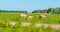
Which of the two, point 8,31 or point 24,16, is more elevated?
point 8,31

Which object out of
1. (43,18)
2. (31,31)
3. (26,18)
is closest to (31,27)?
(31,31)

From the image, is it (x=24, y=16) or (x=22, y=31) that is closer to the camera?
(x=22, y=31)

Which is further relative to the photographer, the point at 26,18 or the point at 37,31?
the point at 26,18

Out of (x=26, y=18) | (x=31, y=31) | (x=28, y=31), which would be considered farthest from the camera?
(x=26, y=18)

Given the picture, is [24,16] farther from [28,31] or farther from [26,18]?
[28,31]

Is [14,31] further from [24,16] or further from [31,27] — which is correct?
[24,16]

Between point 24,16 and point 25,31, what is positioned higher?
point 25,31

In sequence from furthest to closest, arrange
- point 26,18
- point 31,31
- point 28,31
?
point 26,18
point 31,31
point 28,31

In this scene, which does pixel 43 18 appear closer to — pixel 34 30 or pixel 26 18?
pixel 26 18

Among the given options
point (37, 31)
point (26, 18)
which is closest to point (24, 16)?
point (26, 18)
